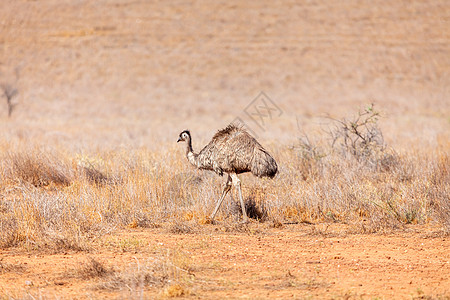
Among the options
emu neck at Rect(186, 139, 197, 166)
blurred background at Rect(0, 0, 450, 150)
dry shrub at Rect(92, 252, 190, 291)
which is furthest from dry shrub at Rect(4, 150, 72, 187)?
blurred background at Rect(0, 0, 450, 150)

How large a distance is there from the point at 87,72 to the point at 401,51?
2337 cm

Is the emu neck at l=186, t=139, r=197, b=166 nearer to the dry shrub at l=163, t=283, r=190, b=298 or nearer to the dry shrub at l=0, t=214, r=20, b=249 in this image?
the dry shrub at l=0, t=214, r=20, b=249

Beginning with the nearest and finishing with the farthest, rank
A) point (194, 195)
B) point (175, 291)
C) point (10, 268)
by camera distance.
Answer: point (175, 291) → point (10, 268) → point (194, 195)

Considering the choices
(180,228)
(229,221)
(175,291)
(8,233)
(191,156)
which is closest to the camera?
(175,291)

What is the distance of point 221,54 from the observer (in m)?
43.7

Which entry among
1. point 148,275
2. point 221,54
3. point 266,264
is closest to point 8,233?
point 148,275

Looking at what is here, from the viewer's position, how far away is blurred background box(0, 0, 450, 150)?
39656mm

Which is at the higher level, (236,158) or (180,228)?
(236,158)

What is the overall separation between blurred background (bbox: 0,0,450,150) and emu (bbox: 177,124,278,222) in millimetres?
28096

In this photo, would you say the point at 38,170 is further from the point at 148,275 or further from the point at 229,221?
the point at 148,275

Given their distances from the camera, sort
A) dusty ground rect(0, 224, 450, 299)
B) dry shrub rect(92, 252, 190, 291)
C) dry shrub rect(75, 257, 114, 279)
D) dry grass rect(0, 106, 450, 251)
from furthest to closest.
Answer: dry grass rect(0, 106, 450, 251) → dry shrub rect(75, 257, 114, 279) → dry shrub rect(92, 252, 190, 291) → dusty ground rect(0, 224, 450, 299)

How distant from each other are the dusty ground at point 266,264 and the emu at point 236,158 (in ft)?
2.66

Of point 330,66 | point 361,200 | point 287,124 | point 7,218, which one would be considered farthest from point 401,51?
point 7,218

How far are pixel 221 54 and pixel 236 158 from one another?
36129mm
